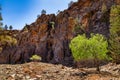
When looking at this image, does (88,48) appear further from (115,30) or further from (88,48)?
(115,30)

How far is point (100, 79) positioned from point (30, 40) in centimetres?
10078

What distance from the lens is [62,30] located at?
106 m

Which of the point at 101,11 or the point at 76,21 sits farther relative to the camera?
the point at 76,21

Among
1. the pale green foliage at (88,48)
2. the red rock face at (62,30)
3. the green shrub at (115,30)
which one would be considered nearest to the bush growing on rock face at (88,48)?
the pale green foliage at (88,48)

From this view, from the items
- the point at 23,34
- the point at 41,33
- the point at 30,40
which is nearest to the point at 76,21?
the point at 41,33

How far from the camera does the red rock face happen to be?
90506 mm

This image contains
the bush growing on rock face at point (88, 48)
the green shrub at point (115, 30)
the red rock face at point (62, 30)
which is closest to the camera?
the bush growing on rock face at point (88, 48)

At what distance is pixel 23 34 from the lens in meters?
136

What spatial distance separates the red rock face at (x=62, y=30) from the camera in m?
90.5

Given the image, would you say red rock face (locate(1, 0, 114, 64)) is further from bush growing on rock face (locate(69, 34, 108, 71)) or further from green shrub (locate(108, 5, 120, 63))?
bush growing on rock face (locate(69, 34, 108, 71))

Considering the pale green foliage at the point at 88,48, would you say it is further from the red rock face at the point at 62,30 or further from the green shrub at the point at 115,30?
the red rock face at the point at 62,30

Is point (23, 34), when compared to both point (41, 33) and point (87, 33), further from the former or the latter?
point (87, 33)

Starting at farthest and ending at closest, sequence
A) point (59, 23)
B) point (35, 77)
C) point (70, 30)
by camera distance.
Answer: point (59, 23) → point (70, 30) → point (35, 77)

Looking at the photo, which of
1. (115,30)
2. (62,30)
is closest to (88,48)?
(115,30)
